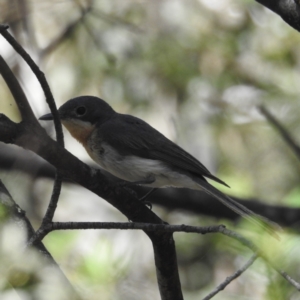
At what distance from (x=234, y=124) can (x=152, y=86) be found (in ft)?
3.89

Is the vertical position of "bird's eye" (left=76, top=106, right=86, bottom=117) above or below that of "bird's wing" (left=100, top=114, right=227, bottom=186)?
above

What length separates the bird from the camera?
4.46m

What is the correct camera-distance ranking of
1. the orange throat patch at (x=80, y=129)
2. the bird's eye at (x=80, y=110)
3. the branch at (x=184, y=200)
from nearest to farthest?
the orange throat patch at (x=80, y=129), the bird's eye at (x=80, y=110), the branch at (x=184, y=200)

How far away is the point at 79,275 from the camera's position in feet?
12.6

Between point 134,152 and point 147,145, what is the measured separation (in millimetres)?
164

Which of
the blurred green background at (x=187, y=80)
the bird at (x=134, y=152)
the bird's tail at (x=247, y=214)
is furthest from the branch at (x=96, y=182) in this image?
the blurred green background at (x=187, y=80)

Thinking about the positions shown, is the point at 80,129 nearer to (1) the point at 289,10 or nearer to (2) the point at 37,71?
(2) the point at 37,71

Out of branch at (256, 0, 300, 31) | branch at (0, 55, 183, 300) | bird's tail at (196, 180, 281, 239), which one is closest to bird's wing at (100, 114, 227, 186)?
bird's tail at (196, 180, 281, 239)

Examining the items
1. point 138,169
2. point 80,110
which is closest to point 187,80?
point 80,110

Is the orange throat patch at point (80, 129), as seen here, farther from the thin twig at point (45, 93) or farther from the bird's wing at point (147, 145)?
the thin twig at point (45, 93)

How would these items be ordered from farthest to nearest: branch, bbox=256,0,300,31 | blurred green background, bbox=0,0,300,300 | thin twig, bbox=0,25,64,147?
blurred green background, bbox=0,0,300,300 → branch, bbox=256,0,300,31 → thin twig, bbox=0,25,64,147

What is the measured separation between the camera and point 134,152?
462cm

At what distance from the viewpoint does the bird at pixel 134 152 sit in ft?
14.6

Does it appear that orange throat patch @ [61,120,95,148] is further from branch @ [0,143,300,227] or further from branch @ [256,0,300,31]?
branch @ [256,0,300,31]
